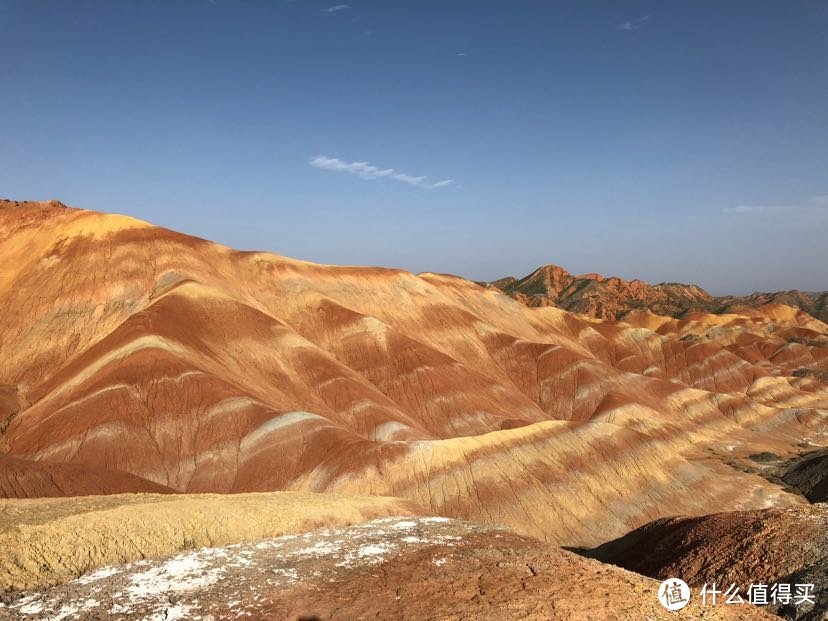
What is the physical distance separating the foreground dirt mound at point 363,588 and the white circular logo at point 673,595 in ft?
0.58

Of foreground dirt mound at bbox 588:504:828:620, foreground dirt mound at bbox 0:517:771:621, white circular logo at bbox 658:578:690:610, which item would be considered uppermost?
foreground dirt mound at bbox 0:517:771:621

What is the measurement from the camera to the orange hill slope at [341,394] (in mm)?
44188

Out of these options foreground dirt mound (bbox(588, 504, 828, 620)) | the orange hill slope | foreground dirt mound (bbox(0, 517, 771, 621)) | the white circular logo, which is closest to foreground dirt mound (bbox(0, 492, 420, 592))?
foreground dirt mound (bbox(0, 517, 771, 621))

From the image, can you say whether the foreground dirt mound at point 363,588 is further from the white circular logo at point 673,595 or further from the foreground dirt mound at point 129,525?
the foreground dirt mound at point 129,525

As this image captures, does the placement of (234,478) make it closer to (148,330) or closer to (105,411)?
(105,411)

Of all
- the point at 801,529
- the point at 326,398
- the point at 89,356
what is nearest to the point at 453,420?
the point at 326,398

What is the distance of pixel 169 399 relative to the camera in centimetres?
4928

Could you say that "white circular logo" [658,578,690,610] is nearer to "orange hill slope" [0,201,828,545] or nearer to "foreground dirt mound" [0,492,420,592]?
"foreground dirt mound" [0,492,420,592]

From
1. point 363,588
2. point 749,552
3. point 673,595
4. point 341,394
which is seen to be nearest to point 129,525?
point 363,588

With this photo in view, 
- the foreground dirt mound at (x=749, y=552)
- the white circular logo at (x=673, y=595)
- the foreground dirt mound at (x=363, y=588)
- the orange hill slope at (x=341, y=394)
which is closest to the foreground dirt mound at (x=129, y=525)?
the foreground dirt mound at (x=363, y=588)

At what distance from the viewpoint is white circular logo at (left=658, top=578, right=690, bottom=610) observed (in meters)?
13.3

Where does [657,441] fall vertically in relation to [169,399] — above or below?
below

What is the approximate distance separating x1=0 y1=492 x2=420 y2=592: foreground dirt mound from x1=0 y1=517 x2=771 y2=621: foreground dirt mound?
851mm

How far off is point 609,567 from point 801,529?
918 cm
